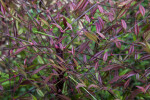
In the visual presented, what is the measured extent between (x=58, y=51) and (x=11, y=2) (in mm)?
305

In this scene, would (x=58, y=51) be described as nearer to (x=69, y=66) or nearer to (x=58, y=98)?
(x=69, y=66)

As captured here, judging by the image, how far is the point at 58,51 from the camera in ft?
2.67

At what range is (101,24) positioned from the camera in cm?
72

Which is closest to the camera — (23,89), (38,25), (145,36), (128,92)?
(145,36)

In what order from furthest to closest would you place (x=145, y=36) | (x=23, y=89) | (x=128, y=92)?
(x=23, y=89), (x=128, y=92), (x=145, y=36)

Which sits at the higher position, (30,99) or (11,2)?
(11,2)

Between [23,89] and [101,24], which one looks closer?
[101,24]

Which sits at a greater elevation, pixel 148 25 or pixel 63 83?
pixel 148 25

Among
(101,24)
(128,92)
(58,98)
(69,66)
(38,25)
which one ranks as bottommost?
(128,92)

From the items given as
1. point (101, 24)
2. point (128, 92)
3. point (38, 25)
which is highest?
point (38, 25)

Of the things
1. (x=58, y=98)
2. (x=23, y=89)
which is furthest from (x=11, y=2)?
(x=23, y=89)

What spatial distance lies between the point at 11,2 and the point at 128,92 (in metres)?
0.70

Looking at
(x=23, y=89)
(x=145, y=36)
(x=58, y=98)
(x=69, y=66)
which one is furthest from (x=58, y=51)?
(x=23, y=89)

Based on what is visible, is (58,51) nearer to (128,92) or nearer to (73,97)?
(73,97)
